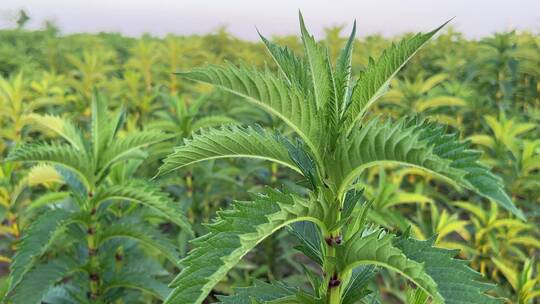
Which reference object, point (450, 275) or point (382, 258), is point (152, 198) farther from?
point (450, 275)

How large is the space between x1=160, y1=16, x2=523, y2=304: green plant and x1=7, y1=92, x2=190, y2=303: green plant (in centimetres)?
81

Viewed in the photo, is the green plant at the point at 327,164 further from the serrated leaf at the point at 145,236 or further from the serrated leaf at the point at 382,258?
the serrated leaf at the point at 145,236

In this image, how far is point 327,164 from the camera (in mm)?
1041

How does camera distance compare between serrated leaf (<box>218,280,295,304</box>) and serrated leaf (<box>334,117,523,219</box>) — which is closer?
serrated leaf (<box>334,117,523,219</box>)

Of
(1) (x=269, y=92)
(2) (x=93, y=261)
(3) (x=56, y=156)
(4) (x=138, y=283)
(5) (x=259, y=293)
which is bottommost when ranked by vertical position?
(4) (x=138, y=283)

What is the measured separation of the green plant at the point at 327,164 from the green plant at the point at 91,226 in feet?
2.65

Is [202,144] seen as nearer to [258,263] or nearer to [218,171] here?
[218,171]

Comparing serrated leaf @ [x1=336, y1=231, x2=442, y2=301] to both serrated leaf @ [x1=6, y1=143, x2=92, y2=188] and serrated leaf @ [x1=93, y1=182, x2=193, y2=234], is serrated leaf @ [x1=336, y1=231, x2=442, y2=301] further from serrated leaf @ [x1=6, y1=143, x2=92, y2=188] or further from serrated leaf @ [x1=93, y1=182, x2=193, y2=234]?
serrated leaf @ [x1=6, y1=143, x2=92, y2=188]

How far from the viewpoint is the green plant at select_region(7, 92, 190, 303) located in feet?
5.96

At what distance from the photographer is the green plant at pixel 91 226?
182 cm

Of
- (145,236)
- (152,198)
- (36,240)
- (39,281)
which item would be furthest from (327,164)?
(39,281)

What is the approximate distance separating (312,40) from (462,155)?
397 mm

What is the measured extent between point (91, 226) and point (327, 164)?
1.35 m

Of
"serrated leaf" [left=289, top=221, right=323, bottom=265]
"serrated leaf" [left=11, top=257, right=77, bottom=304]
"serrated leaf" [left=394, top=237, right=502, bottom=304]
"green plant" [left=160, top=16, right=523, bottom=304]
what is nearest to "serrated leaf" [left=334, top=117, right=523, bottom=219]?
"green plant" [left=160, top=16, right=523, bottom=304]
